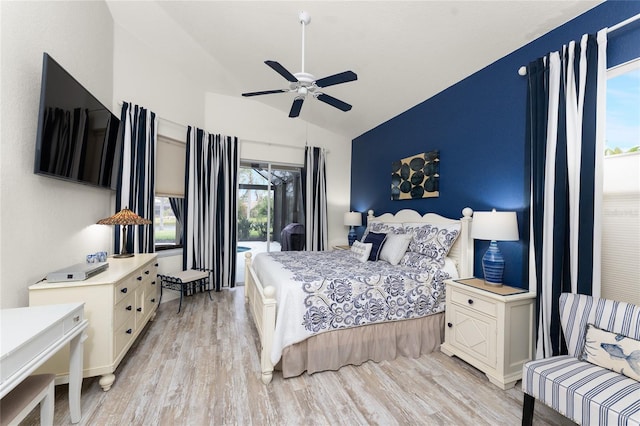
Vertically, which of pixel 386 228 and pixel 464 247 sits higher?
pixel 386 228

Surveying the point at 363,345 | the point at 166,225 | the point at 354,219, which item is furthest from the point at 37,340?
the point at 354,219

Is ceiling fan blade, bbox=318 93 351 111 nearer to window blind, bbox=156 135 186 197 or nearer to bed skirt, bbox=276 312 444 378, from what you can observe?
bed skirt, bbox=276 312 444 378

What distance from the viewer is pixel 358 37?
2721 millimetres

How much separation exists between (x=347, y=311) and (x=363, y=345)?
14.6 inches

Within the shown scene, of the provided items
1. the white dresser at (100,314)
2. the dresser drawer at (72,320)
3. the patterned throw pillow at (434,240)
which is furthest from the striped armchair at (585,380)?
the white dresser at (100,314)

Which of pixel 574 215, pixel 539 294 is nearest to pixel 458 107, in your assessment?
pixel 574 215

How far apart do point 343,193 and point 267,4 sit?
3617 millimetres

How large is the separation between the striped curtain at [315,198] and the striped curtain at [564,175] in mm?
3486

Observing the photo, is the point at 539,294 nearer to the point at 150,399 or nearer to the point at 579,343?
the point at 579,343

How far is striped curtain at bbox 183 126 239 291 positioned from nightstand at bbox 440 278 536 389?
3.53 metres

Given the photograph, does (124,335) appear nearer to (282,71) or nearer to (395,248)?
(282,71)

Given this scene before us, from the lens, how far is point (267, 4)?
2555mm

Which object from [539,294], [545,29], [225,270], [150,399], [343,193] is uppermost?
[545,29]

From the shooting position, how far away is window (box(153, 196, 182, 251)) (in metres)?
3.99
